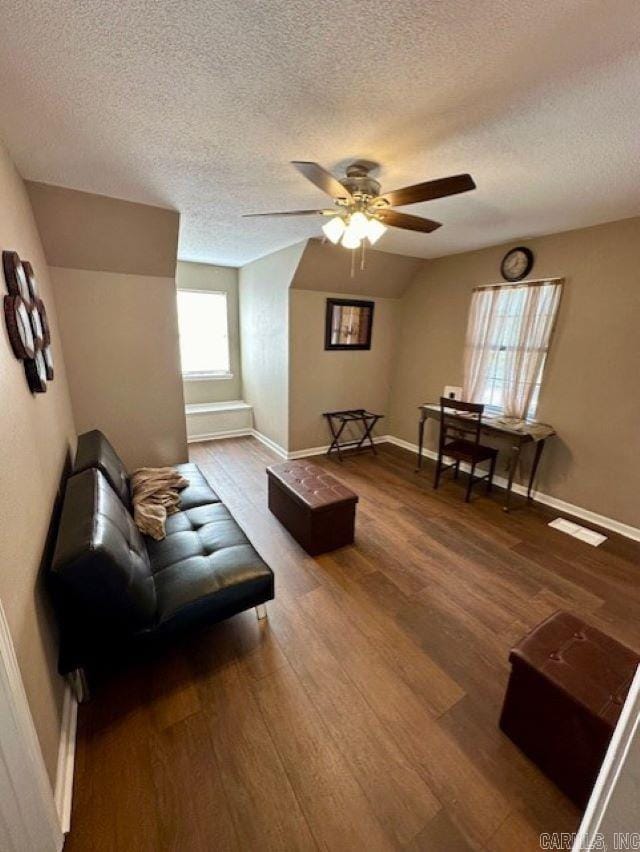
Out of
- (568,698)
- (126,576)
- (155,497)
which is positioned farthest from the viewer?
(155,497)

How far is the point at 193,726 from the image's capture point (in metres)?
1.35

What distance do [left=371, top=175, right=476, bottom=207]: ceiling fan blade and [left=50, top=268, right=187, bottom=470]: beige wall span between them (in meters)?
2.11

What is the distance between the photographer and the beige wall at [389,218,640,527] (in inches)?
103

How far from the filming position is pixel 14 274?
149 cm

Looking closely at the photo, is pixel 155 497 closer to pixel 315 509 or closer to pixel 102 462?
pixel 102 462

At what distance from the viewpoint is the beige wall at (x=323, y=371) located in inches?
156

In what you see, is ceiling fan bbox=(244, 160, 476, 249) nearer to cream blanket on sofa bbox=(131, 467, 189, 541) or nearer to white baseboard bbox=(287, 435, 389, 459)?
cream blanket on sofa bbox=(131, 467, 189, 541)

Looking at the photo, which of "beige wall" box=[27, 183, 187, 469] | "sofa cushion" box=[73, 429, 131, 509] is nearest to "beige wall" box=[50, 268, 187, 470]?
"beige wall" box=[27, 183, 187, 469]

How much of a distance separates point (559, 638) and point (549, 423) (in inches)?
94.3

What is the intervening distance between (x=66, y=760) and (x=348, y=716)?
41.4 inches

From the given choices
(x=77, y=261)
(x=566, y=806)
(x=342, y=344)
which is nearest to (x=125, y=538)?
(x=566, y=806)

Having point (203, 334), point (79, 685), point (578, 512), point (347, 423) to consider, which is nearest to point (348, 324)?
point (347, 423)

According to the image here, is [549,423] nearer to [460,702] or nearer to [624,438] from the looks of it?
[624,438]

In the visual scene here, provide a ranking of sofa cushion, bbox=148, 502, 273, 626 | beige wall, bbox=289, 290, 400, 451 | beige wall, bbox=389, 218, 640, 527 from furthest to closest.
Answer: beige wall, bbox=289, 290, 400, 451, beige wall, bbox=389, 218, 640, 527, sofa cushion, bbox=148, 502, 273, 626
